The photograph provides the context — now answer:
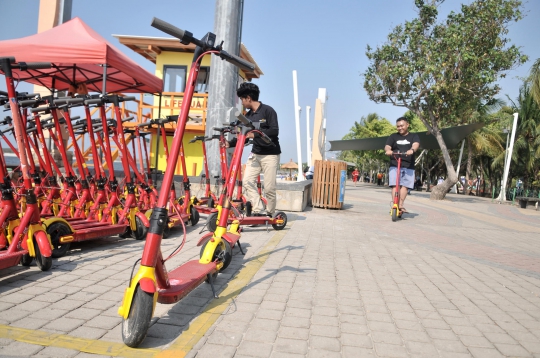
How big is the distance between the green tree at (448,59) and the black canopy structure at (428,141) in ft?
13.2

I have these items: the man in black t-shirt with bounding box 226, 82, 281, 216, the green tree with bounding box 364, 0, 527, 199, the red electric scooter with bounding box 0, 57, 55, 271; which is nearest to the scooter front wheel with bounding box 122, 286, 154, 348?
the red electric scooter with bounding box 0, 57, 55, 271

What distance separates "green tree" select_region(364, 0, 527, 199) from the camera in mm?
17516

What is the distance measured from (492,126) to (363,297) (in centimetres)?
4265

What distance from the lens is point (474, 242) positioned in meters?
7.26

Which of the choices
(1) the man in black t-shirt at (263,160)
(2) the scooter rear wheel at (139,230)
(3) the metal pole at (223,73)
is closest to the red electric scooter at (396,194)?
(1) the man in black t-shirt at (263,160)

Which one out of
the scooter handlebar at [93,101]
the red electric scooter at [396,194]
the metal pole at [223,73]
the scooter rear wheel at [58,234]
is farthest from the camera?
the metal pole at [223,73]

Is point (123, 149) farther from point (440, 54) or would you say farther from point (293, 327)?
point (440, 54)

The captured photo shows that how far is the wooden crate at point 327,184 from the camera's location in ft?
37.5

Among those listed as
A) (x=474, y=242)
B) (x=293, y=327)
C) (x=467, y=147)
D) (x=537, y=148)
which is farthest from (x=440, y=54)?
(x=467, y=147)

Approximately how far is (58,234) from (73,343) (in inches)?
85.6

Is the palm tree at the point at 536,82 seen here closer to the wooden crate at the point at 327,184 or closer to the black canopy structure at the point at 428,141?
the black canopy structure at the point at 428,141

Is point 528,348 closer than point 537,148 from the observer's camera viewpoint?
Yes

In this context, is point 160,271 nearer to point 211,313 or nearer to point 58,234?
point 211,313

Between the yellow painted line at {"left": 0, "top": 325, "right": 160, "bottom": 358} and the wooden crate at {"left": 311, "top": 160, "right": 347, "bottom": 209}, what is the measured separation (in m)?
9.42
